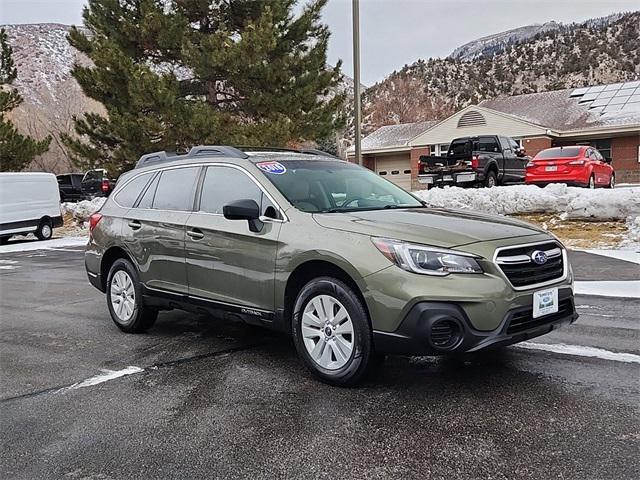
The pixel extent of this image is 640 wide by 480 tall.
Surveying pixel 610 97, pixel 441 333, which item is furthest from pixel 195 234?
pixel 610 97

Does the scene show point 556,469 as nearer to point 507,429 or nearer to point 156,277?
point 507,429

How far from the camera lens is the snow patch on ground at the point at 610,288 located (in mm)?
7053

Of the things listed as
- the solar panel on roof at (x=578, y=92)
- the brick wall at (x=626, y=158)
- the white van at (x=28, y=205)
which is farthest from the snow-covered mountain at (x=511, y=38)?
the white van at (x=28, y=205)

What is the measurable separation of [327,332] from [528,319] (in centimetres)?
133

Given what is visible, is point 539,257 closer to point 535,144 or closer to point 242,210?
point 242,210

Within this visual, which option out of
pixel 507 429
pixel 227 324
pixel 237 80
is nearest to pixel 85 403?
pixel 227 324

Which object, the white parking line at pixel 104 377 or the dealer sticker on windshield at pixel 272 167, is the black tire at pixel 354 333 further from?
the white parking line at pixel 104 377

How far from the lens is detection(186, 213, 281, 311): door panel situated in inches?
177

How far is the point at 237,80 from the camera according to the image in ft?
61.2

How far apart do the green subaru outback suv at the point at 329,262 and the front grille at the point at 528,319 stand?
0.03ft

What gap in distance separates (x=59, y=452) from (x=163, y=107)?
15.3m

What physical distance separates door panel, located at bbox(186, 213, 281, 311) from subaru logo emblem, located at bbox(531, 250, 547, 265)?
1.81m

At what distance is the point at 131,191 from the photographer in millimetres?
6227

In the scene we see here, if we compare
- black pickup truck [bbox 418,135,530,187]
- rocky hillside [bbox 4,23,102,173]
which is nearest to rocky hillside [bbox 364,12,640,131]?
rocky hillside [bbox 4,23,102,173]
